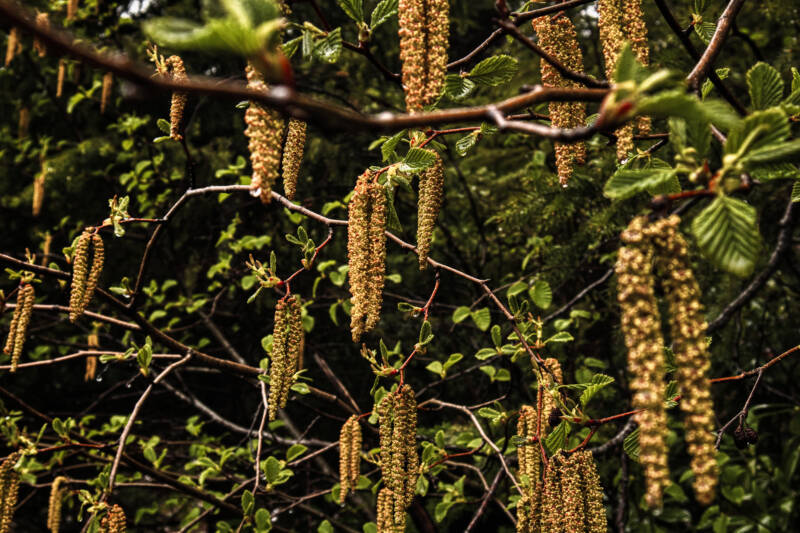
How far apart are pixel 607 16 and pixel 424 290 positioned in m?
2.39

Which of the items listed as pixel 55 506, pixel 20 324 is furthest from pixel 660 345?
pixel 55 506

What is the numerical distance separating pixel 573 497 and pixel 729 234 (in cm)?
66

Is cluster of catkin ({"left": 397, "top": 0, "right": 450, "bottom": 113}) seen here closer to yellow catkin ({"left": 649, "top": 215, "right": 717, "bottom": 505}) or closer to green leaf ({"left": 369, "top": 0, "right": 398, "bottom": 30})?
green leaf ({"left": 369, "top": 0, "right": 398, "bottom": 30})

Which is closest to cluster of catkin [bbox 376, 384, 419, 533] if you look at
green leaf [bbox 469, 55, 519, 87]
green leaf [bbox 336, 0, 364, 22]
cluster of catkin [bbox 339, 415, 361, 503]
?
cluster of catkin [bbox 339, 415, 361, 503]

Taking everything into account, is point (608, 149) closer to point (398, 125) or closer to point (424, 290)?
point (424, 290)

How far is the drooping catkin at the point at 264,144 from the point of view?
29.4 inches

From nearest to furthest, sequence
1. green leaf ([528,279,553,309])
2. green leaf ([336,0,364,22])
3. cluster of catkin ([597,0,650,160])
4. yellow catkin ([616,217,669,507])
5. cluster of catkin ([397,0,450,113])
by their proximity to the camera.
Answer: yellow catkin ([616,217,669,507])
cluster of catkin ([397,0,450,113])
green leaf ([336,0,364,22])
cluster of catkin ([597,0,650,160])
green leaf ([528,279,553,309])

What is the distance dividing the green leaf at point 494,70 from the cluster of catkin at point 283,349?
713 millimetres

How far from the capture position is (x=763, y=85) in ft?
2.68

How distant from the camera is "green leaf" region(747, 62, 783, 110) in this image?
31.6 inches

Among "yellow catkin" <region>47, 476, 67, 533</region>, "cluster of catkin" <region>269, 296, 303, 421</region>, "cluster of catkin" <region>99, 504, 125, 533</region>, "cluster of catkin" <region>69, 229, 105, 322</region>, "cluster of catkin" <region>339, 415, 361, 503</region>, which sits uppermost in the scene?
"cluster of catkin" <region>69, 229, 105, 322</region>

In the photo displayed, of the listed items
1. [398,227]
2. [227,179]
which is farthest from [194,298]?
[398,227]

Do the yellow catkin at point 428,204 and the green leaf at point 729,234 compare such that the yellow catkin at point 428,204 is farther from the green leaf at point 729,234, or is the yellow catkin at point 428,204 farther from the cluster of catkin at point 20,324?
the cluster of catkin at point 20,324

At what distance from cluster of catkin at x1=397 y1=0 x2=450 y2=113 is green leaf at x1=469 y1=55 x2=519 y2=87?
178 millimetres
